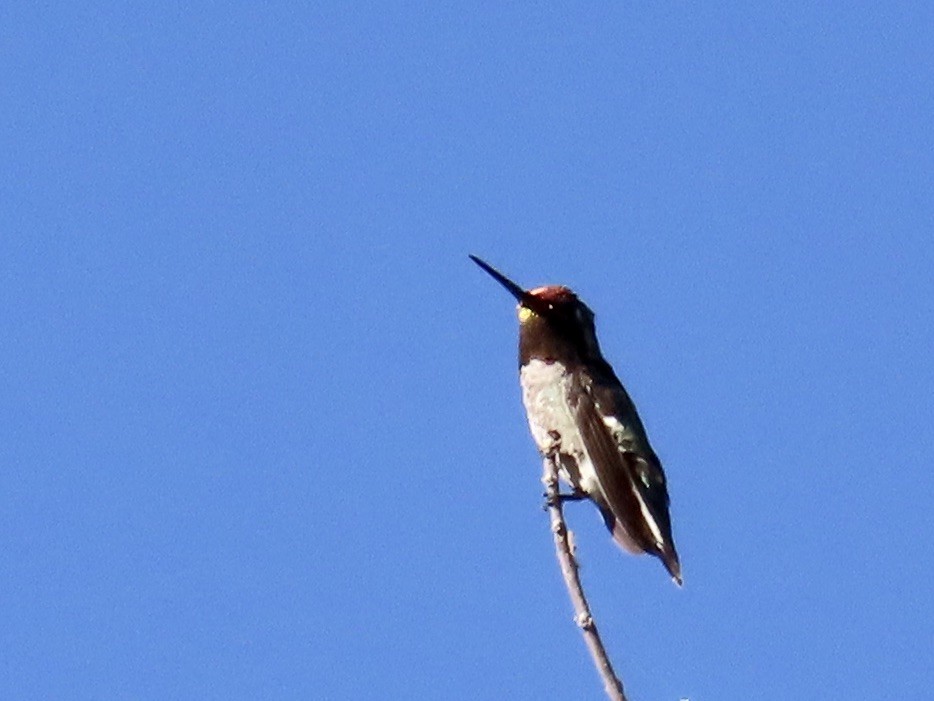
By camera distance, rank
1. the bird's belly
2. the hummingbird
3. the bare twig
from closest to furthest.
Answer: the bare twig
the hummingbird
the bird's belly

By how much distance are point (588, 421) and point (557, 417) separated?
17cm

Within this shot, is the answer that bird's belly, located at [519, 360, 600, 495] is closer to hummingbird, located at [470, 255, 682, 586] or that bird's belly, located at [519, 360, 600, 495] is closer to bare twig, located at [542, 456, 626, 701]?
hummingbird, located at [470, 255, 682, 586]

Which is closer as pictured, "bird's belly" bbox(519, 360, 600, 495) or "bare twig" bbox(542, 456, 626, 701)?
"bare twig" bbox(542, 456, 626, 701)

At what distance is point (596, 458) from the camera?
7777 millimetres

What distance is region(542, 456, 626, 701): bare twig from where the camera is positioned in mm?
3442

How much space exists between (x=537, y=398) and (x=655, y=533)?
110 centimetres

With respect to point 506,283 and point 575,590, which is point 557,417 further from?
point 575,590

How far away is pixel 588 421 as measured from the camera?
26.3 ft

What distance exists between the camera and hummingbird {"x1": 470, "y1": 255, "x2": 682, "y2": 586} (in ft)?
24.7

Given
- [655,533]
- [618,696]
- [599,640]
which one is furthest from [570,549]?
[655,533]

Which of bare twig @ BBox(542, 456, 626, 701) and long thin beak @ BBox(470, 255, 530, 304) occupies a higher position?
long thin beak @ BBox(470, 255, 530, 304)

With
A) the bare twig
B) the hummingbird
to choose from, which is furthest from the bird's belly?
the bare twig

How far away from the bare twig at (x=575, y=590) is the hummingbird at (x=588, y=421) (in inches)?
86.2

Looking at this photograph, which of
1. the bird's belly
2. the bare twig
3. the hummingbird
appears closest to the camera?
the bare twig
